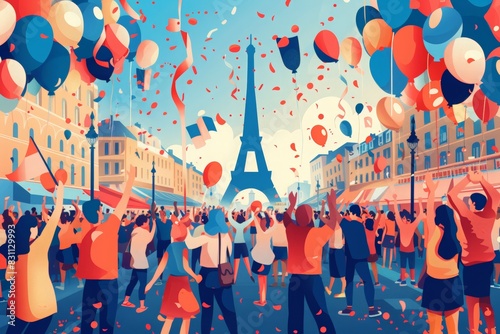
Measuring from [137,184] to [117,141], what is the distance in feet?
18.1

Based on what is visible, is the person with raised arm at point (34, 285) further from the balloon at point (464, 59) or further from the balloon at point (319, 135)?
the balloon at point (464, 59)

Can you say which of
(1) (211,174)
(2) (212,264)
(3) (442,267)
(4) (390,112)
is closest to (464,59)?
(4) (390,112)

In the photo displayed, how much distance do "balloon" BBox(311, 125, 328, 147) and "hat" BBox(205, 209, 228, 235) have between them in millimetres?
2391

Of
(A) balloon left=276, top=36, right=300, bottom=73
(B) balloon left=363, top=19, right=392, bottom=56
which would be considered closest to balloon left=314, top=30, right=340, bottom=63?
(A) balloon left=276, top=36, right=300, bottom=73

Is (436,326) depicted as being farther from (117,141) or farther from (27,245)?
(117,141)

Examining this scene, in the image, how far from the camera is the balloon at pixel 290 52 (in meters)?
8.68

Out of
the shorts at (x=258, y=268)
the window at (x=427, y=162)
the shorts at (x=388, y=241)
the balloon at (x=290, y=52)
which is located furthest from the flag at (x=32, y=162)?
the window at (x=427, y=162)

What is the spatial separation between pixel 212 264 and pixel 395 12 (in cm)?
478

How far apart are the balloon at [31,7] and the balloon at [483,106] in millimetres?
6912

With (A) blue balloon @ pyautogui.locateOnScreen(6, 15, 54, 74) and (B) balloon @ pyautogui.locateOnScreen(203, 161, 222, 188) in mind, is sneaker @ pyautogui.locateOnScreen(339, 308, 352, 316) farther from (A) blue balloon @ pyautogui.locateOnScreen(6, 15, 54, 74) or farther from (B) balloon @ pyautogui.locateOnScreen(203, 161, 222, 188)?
(A) blue balloon @ pyautogui.locateOnScreen(6, 15, 54, 74)

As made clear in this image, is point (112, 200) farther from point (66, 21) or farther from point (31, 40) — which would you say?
point (31, 40)

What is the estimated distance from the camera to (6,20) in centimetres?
683

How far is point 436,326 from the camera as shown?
20.4 ft

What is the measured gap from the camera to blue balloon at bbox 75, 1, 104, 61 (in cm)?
768
